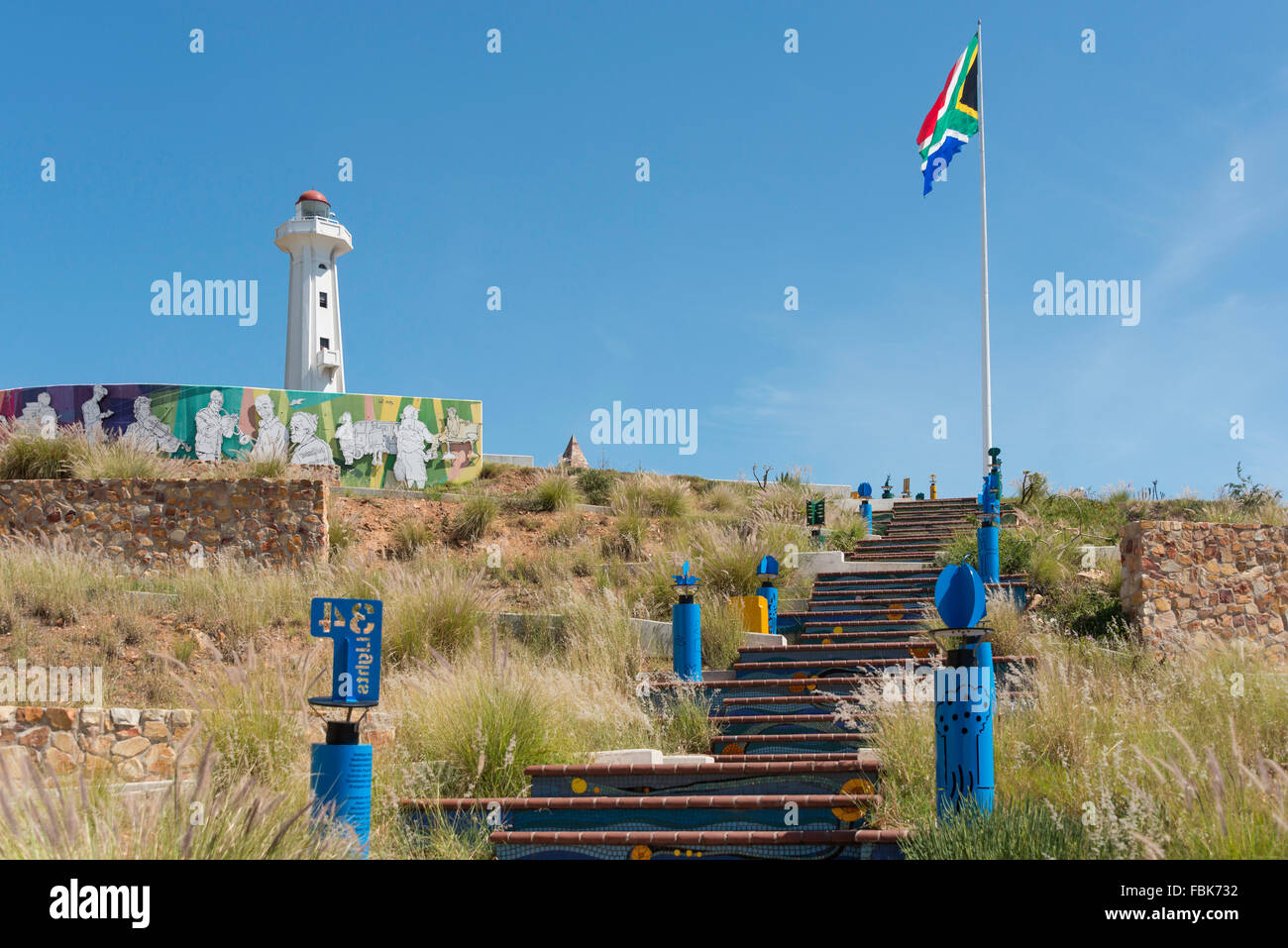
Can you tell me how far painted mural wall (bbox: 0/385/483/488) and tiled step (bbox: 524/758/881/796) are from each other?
16147 mm

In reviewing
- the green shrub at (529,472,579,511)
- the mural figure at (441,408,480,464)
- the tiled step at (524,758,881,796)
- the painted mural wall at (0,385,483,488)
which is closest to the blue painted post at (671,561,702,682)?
the tiled step at (524,758,881,796)

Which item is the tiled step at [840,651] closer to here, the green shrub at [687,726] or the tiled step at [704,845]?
the green shrub at [687,726]

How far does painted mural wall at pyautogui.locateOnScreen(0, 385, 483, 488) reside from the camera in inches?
822

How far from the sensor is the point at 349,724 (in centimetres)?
414

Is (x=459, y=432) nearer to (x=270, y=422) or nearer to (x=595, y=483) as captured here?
(x=595, y=483)

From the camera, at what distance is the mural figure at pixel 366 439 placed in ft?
71.8

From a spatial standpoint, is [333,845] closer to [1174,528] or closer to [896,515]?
[1174,528]

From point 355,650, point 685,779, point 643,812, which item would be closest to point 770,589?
point 685,779

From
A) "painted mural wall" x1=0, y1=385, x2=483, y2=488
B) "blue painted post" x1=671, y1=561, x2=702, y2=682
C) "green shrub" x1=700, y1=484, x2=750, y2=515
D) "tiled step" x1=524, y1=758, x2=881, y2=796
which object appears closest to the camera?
"tiled step" x1=524, y1=758, x2=881, y2=796

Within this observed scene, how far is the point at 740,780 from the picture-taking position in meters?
5.74

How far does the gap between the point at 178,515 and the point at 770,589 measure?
8749 mm

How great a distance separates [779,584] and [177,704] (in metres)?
7.76

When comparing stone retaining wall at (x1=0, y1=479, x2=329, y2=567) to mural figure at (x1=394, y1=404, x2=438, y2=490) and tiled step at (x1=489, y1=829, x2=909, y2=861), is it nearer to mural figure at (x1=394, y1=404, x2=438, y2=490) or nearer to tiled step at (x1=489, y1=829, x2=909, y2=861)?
mural figure at (x1=394, y1=404, x2=438, y2=490)
